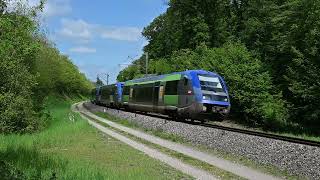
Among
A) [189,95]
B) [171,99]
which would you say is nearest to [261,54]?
[171,99]

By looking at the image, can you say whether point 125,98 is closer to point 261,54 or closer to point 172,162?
point 261,54

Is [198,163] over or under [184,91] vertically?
under

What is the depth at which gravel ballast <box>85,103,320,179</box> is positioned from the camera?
1482 centimetres

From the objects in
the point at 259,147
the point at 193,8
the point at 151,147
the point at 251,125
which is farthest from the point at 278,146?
the point at 193,8

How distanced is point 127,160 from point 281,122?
73.1 feet

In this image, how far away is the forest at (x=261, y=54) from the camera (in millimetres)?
36656

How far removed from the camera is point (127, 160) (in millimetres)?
18453

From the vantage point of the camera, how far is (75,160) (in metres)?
17.2

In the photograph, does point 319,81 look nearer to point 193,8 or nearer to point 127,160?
point 127,160

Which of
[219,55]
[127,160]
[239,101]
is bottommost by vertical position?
[127,160]

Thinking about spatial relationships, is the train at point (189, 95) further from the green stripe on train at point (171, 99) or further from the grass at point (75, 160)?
the grass at point (75, 160)

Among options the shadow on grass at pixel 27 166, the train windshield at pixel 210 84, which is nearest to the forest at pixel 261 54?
the train windshield at pixel 210 84

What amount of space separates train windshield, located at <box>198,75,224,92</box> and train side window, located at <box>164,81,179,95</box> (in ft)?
9.85

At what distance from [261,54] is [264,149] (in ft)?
112
